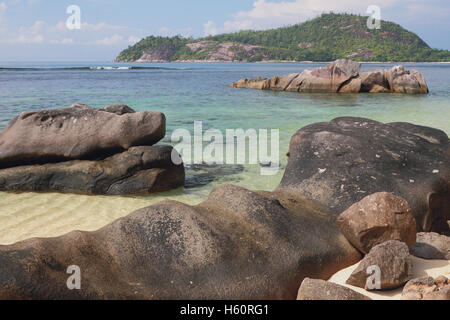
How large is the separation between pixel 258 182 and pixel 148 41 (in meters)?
150

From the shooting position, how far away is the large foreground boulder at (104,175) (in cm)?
664

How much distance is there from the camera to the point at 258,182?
7.32 meters

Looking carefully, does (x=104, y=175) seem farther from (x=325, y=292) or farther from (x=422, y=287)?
(x=422, y=287)

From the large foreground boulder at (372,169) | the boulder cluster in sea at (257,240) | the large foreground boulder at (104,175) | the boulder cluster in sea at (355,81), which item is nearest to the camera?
the boulder cluster in sea at (257,240)

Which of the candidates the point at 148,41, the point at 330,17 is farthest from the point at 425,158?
the point at 148,41

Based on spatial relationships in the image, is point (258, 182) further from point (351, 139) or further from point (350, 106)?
point (350, 106)

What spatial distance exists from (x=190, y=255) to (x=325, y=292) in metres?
0.99

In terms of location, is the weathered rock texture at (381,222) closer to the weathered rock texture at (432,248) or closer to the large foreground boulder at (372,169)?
the weathered rock texture at (432,248)

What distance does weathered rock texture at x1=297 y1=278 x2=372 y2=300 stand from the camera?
9.23ft

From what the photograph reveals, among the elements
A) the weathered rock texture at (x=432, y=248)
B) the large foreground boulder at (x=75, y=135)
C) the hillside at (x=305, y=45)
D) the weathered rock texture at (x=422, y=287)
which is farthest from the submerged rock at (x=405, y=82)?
the hillside at (x=305, y=45)

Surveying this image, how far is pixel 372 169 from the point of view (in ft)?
16.1

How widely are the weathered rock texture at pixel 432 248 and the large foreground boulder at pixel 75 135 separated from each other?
4301mm

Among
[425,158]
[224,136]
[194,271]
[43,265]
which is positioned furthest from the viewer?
[224,136]

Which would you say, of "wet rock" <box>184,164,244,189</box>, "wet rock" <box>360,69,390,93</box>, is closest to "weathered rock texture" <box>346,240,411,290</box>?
"wet rock" <box>184,164,244,189</box>
